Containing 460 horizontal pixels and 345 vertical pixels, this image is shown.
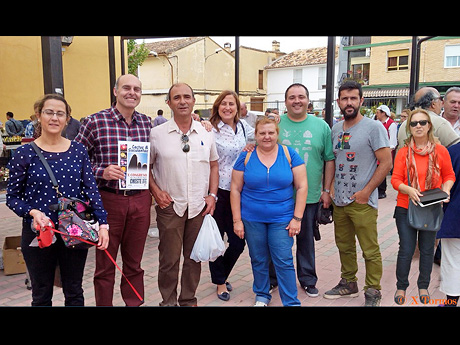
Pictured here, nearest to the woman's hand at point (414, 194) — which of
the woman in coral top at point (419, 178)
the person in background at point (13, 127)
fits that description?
the woman in coral top at point (419, 178)

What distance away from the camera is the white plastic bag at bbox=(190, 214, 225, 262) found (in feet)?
11.5

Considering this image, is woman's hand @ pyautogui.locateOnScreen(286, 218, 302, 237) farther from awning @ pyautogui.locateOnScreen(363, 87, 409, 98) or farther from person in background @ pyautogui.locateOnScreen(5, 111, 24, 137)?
awning @ pyautogui.locateOnScreen(363, 87, 409, 98)

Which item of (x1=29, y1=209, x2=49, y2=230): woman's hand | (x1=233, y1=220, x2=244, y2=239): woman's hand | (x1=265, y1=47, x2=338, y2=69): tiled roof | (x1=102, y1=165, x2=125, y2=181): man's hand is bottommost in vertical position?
(x1=233, y1=220, x2=244, y2=239): woman's hand

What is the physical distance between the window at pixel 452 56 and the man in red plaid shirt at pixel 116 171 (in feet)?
98.8

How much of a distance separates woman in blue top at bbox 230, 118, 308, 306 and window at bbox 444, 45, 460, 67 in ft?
96.3

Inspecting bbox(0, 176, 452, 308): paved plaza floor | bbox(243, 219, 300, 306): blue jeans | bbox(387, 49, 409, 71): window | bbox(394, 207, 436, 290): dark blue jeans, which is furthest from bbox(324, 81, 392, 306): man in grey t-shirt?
bbox(387, 49, 409, 71): window

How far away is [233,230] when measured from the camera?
4.06 m

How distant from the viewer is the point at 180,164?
3451mm

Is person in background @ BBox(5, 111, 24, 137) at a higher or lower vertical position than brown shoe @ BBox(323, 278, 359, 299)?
higher

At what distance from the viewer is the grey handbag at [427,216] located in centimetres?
360

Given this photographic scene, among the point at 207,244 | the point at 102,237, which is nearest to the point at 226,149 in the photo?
the point at 207,244

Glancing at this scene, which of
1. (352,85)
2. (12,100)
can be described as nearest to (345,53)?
(12,100)
